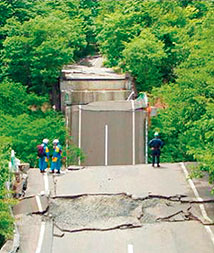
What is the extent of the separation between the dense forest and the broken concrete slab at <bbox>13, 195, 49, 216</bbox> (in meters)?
2.41

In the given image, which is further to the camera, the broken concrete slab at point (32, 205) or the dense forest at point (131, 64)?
the dense forest at point (131, 64)

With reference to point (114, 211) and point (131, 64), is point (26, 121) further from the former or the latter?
point (114, 211)

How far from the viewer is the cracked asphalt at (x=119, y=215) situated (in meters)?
15.1

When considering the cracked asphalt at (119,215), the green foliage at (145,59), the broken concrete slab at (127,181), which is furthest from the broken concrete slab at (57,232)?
the green foliage at (145,59)

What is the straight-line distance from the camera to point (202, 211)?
17.1 m

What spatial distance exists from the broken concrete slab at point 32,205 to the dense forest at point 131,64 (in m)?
2.41

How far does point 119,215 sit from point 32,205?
3.00 metres

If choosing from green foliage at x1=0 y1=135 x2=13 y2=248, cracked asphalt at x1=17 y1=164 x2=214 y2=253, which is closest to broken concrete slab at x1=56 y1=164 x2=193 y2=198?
cracked asphalt at x1=17 y1=164 x2=214 y2=253

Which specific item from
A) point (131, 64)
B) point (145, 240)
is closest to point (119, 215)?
point (145, 240)

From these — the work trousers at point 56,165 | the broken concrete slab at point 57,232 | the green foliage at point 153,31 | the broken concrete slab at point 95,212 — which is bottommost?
the broken concrete slab at point 57,232

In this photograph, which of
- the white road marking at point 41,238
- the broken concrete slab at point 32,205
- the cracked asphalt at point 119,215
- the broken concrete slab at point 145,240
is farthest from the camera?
the broken concrete slab at point 32,205

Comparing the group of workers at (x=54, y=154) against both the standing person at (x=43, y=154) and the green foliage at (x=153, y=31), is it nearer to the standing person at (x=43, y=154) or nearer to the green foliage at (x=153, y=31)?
the standing person at (x=43, y=154)

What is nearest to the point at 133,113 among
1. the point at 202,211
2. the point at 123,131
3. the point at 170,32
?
the point at 123,131

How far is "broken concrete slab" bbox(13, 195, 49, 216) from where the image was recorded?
17.0 meters
